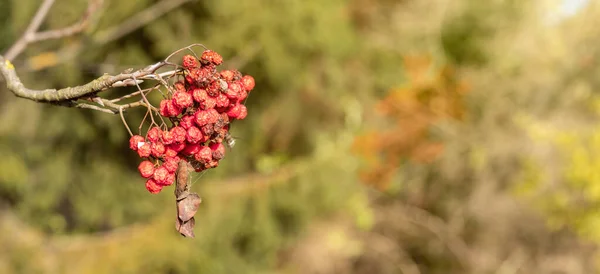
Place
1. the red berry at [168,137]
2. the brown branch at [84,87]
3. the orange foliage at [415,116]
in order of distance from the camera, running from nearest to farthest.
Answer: the brown branch at [84,87], the red berry at [168,137], the orange foliage at [415,116]

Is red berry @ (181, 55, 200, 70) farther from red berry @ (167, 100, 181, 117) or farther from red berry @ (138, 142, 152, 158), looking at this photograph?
red berry @ (138, 142, 152, 158)

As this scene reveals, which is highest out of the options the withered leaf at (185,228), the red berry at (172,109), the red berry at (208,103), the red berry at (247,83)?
the red berry at (247,83)

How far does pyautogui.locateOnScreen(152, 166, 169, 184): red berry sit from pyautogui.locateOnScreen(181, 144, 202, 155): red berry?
52 mm

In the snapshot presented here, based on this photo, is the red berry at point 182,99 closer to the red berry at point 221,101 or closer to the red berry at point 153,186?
the red berry at point 221,101

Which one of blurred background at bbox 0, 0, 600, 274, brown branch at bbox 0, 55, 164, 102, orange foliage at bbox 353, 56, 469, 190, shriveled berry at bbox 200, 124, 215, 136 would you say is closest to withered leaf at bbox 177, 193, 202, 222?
shriveled berry at bbox 200, 124, 215, 136

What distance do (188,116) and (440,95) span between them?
6678 millimetres

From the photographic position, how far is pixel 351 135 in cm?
636

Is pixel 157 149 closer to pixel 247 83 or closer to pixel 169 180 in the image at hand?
pixel 169 180

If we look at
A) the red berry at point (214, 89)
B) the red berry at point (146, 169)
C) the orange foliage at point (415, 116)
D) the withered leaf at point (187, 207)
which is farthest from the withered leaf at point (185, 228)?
the orange foliage at point (415, 116)

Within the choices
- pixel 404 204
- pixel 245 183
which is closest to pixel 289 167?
pixel 245 183

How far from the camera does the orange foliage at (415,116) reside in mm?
6988

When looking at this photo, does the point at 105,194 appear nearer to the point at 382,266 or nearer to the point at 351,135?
the point at 351,135

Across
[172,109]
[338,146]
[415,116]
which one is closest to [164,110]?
[172,109]

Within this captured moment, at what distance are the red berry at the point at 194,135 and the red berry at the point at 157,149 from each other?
65mm
